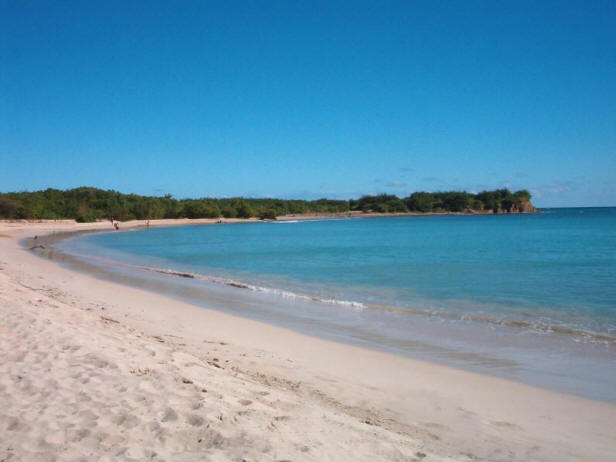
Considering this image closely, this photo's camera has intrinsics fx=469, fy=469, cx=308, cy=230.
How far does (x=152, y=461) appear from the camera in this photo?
3.57m

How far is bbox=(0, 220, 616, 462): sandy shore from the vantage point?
12.8ft

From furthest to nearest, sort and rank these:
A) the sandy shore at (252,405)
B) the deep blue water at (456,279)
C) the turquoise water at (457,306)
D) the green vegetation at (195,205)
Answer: the green vegetation at (195,205) < the deep blue water at (456,279) < the turquoise water at (457,306) < the sandy shore at (252,405)

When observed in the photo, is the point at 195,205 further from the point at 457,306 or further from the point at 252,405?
the point at 252,405

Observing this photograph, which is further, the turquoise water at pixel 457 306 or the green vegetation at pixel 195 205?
the green vegetation at pixel 195 205

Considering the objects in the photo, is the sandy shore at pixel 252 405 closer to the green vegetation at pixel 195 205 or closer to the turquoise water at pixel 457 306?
the turquoise water at pixel 457 306

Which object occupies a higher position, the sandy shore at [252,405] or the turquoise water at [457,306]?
the sandy shore at [252,405]

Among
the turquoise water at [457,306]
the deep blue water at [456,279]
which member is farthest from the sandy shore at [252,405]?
the deep blue water at [456,279]

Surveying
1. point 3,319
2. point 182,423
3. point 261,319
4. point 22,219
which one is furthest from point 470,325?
point 22,219

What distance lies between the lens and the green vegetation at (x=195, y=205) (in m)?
84.1

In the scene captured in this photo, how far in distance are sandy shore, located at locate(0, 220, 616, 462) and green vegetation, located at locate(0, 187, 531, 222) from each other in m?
78.1

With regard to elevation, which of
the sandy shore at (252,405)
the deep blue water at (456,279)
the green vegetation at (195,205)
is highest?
the green vegetation at (195,205)

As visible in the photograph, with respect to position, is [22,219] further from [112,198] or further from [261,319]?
[261,319]

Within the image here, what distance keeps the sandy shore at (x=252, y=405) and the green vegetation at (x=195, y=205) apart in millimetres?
78060

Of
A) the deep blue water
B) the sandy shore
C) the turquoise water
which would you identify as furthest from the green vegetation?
the sandy shore
